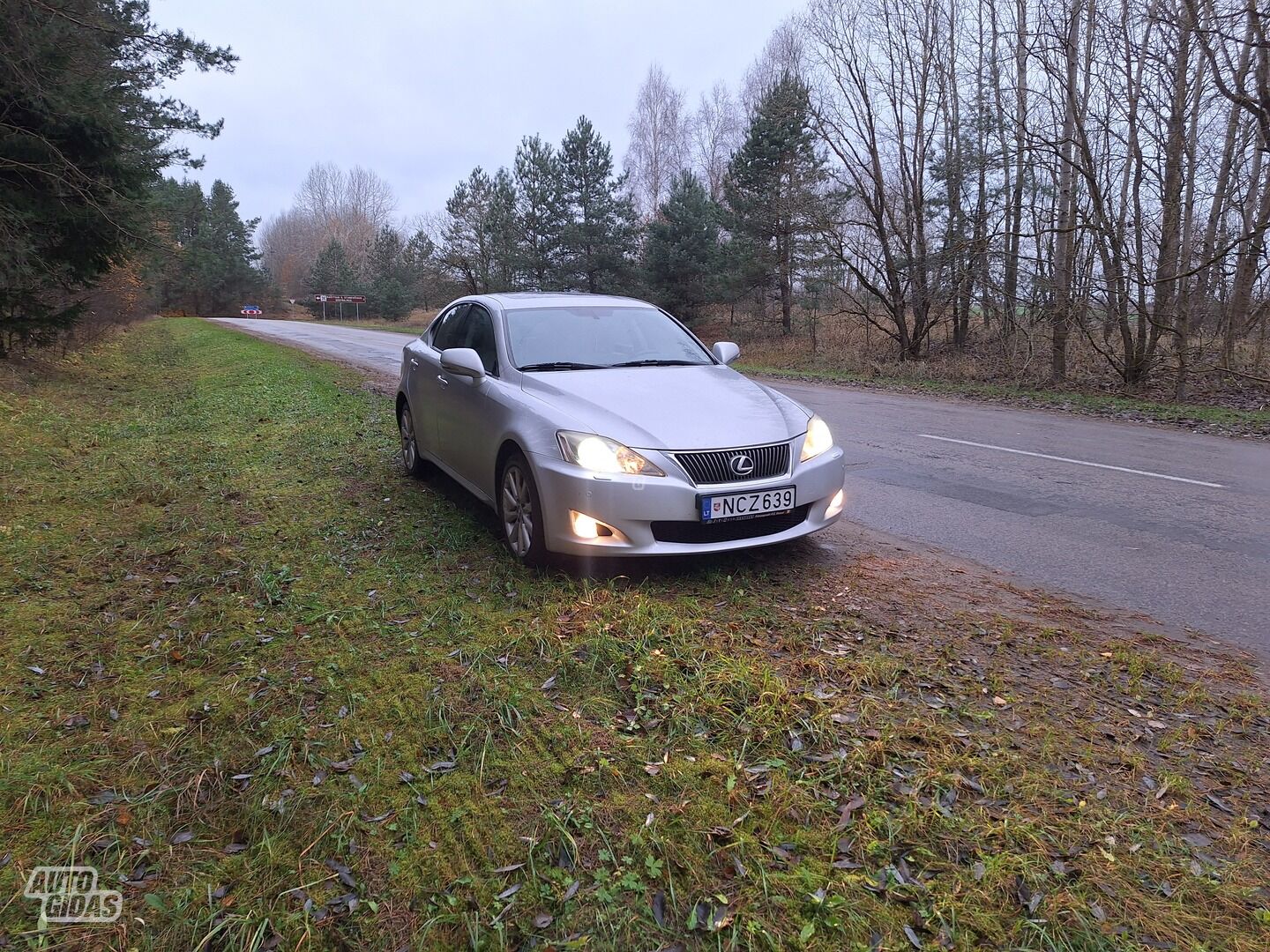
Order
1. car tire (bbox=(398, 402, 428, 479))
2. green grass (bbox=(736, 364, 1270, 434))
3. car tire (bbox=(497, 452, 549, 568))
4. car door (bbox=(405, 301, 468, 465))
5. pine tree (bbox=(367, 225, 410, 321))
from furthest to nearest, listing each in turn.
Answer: pine tree (bbox=(367, 225, 410, 321)) < green grass (bbox=(736, 364, 1270, 434)) < car tire (bbox=(398, 402, 428, 479)) < car door (bbox=(405, 301, 468, 465)) < car tire (bbox=(497, 452, 549, 568))

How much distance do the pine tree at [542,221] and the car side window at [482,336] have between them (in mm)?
33151

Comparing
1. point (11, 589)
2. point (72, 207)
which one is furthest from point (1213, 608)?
point (72, 207)

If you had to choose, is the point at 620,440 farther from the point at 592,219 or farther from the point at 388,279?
the point at 388,279

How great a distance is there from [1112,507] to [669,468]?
426 cm

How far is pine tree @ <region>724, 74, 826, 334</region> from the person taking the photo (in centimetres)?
2581

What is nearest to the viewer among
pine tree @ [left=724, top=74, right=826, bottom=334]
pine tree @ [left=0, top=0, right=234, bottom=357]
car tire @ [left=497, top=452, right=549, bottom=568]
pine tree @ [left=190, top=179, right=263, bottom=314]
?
car tire @ [left=497, top=452, right=549, bottom=568]

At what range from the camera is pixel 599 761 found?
280 cm

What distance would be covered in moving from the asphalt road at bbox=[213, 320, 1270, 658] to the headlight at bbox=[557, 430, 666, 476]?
87.7 inches

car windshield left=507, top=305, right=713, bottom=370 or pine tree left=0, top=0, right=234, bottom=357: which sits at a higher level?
pine tree left=0, top=0, right=234, bottom=357

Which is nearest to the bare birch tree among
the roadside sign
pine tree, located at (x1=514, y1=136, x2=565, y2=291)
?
pine tree, located at (x1=514, y1=136, x2=565, y2=291)

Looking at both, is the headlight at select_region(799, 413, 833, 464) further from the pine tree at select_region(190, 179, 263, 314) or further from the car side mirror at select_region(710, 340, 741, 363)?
the pine tree at select_region(190, 179, 263, 314)

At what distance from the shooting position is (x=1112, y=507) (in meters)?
6.32

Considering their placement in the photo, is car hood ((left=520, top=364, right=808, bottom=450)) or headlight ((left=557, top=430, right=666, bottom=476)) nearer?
headlight ((left=557, top=430, right=666, bottom=476))

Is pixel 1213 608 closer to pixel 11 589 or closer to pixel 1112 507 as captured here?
pixel 1112 507
